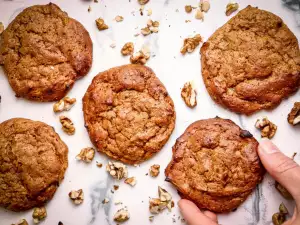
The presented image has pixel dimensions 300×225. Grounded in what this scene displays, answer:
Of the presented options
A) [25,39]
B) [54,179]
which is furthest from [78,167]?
[25,39]

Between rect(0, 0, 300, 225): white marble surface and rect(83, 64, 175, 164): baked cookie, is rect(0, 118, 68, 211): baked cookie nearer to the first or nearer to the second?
rect(0, 0, 300, 225): white marble surface

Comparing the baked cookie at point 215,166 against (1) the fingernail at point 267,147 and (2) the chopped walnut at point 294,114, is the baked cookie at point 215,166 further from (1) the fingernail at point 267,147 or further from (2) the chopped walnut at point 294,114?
(2) the chopped walnut at point 294,114

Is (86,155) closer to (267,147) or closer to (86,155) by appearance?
(86,155)

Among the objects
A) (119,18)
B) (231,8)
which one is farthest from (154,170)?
(231,8)

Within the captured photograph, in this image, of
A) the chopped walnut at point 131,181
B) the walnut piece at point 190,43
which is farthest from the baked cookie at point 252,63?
the chopped walnut at point 131,181

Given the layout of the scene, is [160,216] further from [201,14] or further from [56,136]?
[201,14]

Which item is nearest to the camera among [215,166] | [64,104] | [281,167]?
[281,167]

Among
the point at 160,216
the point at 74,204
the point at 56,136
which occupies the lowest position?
the point at 74,204
